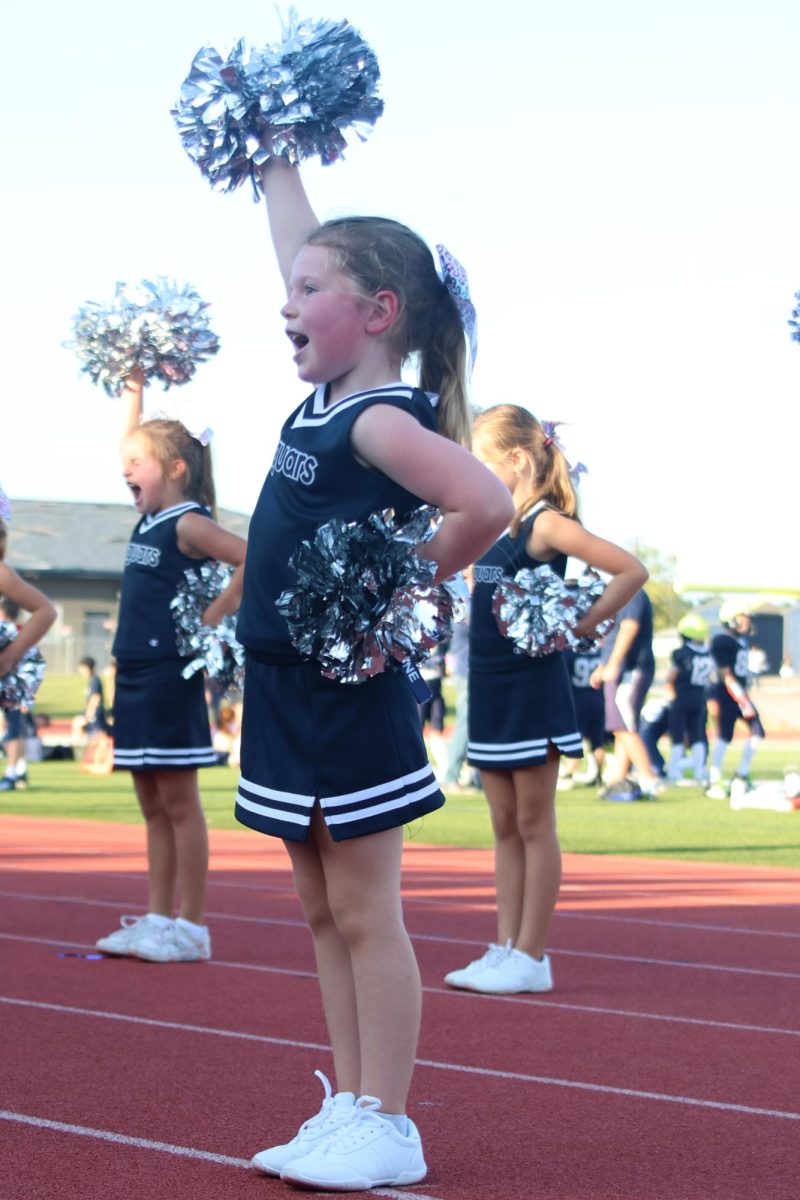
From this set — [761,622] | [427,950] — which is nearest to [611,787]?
[427,950]

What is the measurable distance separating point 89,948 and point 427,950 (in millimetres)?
1309

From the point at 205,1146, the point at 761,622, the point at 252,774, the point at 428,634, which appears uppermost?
the point at 761,622

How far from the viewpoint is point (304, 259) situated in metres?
3.37

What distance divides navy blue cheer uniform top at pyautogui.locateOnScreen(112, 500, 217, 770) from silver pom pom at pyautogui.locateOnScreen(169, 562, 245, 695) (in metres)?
0.04

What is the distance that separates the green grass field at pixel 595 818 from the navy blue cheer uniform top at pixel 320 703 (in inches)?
235

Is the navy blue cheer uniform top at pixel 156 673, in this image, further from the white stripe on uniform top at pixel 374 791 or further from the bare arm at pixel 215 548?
the white stripe on uniform top at pixel 374 791

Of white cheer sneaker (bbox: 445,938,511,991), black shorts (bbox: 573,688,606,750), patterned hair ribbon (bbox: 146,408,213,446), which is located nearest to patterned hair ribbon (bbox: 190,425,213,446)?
patterned hair ribbon (bbox: 146,408,213,446)

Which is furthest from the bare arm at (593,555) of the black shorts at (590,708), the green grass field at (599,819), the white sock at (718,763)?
the white sock at (718,763)

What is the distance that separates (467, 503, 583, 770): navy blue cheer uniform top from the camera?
5.62 m

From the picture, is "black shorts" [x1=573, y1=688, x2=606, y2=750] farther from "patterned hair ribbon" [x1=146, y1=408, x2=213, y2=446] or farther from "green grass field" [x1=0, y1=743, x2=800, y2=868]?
"patterned hair ribbon" [x1=146, y1=408, x2=213, y2=446]

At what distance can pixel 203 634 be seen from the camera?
6160 mm

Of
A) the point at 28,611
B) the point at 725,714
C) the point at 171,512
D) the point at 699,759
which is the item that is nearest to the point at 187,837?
the point at 28,611

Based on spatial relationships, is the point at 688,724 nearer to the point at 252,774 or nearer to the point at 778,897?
the point at 778,897

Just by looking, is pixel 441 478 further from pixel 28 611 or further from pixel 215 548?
pixel 28 611
